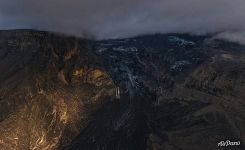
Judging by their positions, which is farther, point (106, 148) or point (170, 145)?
point (170, 145)

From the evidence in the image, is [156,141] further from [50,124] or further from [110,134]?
[50,124]

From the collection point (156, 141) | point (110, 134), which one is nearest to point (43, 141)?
point (110, 134)

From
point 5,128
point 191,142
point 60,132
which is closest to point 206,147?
point 191,142

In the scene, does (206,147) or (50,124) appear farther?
(50,124)

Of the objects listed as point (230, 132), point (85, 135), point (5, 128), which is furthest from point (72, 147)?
point (230, 132)

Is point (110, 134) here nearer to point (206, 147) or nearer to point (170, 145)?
point (170, 145)

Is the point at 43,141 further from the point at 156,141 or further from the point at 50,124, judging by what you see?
the point at 156,141

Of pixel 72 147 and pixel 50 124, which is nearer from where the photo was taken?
pixel 72 147
